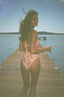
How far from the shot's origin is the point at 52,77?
318 centimetres

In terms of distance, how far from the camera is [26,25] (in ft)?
5.37

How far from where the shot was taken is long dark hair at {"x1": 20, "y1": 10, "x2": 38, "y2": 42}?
160cm

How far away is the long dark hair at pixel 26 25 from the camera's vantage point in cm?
160

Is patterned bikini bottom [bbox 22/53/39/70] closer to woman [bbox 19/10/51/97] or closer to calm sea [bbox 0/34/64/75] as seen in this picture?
woman [bbox 19/10/51/97]

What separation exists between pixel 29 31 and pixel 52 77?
1819 mm

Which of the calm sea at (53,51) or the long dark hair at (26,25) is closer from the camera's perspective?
the long dark hair at (26,25)

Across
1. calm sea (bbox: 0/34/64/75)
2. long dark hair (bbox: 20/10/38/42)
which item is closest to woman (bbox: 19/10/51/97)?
long dark hair (bbox: 20/10/38/42)

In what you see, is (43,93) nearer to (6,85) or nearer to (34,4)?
(6,85)

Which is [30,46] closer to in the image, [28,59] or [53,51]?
[28,59]

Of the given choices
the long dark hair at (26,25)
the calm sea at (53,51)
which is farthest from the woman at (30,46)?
the calm sea at (53,51)

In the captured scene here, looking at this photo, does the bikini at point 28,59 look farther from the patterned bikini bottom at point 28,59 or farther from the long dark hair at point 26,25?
the long dark hair at point 26,25

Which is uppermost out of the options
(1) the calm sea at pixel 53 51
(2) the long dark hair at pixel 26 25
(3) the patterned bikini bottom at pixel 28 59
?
(2) the long dark hair at pixel 26 25

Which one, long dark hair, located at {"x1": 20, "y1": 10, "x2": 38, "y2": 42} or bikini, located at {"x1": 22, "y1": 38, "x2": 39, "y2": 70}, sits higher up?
long dark hair, located at {"x1": 20, "y1": 10, "x2": 38, "y2": 42}

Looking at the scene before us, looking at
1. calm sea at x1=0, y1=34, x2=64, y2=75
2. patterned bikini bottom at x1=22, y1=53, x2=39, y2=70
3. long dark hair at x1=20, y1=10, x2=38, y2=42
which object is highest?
long dark hair at x1=20, y1=10, x2=38, y2=42
